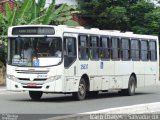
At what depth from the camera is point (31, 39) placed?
2167 cm

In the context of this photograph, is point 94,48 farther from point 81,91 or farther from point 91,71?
point 81,91

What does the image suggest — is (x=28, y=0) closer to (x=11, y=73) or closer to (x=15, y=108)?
(x=11, y=73)

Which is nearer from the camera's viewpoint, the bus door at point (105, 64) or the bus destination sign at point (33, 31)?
the bus destination sign at point (33, 31)

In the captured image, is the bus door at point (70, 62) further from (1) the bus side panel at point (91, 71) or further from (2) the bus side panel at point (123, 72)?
(2) the bus side panel at point (123, 72)

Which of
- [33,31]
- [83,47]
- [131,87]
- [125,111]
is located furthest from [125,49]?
[125,111]

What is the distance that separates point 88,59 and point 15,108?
17.7 feet

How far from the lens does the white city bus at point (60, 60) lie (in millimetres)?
21156

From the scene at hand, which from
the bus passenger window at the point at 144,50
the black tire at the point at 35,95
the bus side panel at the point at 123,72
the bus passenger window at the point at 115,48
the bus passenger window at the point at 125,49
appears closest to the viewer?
the black tire at the point at 35,95

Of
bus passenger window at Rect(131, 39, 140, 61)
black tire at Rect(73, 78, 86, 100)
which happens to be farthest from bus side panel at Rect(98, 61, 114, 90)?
bus passenger window at Rect(131, 39, 140, 61)

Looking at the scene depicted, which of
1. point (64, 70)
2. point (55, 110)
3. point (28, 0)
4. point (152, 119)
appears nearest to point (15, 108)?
point (55, 110)

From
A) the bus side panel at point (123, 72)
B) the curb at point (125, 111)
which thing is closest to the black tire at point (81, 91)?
the bus side panel at point (123, 72)

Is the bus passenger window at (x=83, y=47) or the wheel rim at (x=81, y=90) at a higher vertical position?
the bus passenger window at (x=83, y=47)

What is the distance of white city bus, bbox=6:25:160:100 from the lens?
21.2 meters

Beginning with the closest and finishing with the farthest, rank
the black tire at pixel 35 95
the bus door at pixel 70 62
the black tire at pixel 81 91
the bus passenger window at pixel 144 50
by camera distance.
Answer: the bus door at pixel 70 62, the black tire at pixel 81 91, the black tire at pixel 35 95, the bus passenger window at pixel 144 50
